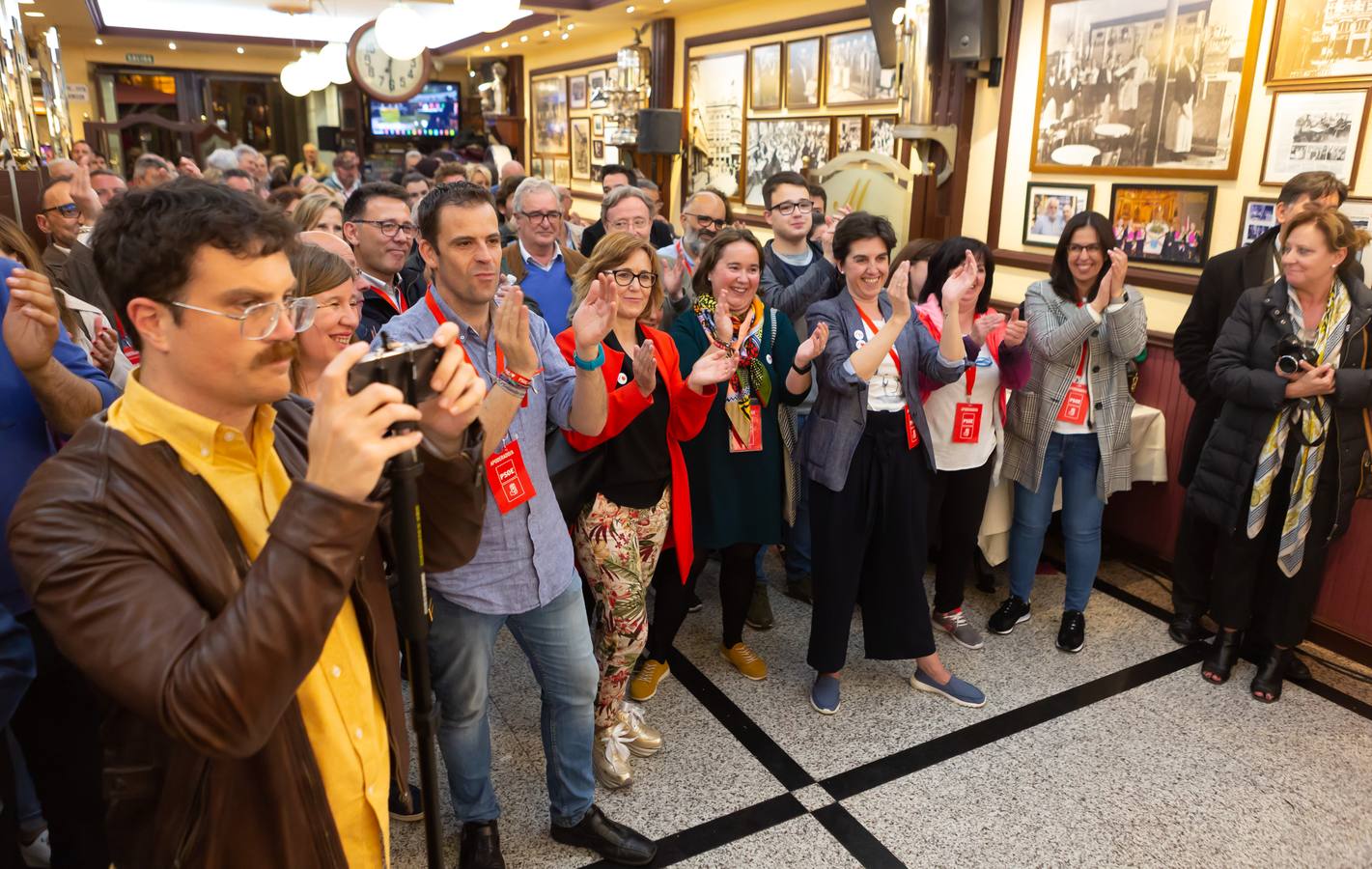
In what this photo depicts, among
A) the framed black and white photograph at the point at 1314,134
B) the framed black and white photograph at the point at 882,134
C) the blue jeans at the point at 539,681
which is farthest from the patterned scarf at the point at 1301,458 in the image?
the framed black and white photograph at the point at 882,134

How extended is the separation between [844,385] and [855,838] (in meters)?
1.31

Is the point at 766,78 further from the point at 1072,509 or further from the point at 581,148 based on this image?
the point at 1072,509

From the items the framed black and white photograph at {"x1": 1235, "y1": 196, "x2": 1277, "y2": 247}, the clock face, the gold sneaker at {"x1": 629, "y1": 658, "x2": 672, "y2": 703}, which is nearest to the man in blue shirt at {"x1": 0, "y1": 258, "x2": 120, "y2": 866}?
the gold sneaker at {"x1": 629, "y1": 658, "x2": 672, "y2": 703}

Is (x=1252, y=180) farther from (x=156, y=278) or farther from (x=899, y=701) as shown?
(x=156, y=278)

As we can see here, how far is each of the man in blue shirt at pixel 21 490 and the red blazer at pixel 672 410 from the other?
1142 millimetres

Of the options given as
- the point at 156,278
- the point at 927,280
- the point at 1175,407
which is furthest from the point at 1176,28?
the point at 156,278

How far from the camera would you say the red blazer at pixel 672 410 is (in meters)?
2.34

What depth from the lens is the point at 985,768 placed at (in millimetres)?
2658

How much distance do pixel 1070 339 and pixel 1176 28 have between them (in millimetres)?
1904

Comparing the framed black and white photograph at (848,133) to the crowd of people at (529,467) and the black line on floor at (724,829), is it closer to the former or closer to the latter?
the crowd of people at (529,467)

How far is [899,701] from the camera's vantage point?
303 cm

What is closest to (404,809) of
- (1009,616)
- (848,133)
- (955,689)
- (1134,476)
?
(955,689)

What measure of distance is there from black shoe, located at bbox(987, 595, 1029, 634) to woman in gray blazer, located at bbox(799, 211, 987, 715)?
58 cm

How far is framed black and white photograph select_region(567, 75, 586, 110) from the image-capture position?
10656mm
